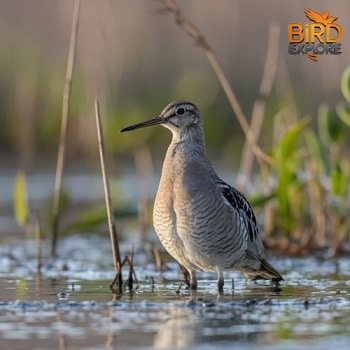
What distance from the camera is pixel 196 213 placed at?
8836 millimetres

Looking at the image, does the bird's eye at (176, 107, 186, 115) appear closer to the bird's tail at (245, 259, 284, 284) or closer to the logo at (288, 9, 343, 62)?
the bird's tail at (245, 259, 284, 284)

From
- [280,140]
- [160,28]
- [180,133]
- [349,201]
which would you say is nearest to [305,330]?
[180,133]

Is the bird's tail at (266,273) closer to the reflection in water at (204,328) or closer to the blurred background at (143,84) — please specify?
the reflection in water at (204,328)

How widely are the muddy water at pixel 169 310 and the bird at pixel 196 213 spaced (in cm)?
26

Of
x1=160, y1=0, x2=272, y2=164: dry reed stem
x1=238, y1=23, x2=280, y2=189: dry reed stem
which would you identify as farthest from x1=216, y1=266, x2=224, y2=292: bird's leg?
x1=238, y1=23, x2=280, y2=189: dry reed stem

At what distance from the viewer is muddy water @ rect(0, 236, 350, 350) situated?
6.70m

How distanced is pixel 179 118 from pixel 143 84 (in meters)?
13.7

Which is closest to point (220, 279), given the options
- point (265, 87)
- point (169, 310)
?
point (169, 310)

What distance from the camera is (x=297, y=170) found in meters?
11.8

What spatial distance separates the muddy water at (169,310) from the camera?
264 inches

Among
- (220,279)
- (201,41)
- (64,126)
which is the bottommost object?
(220,279)

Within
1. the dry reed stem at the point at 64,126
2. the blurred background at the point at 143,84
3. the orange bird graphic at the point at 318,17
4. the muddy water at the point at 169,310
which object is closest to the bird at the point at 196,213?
the muddy water at the point at 169,310

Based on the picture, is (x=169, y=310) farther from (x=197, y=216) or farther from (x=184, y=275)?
(x=184, y=275)

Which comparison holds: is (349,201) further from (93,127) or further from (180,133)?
(93,127)
